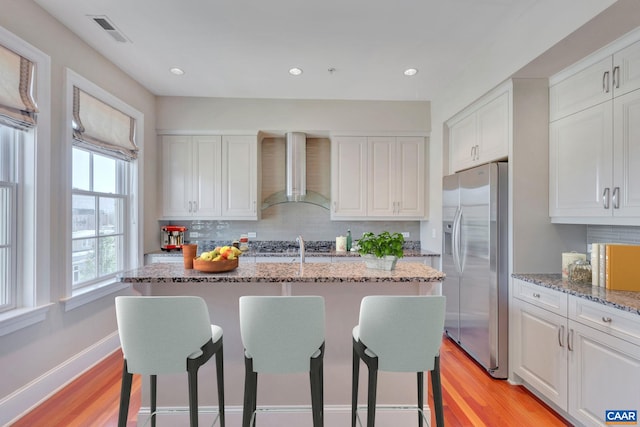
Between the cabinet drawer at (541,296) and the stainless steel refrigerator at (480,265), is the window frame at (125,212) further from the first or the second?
the cabinet drawer at (541,296)

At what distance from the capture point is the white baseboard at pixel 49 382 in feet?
6.48

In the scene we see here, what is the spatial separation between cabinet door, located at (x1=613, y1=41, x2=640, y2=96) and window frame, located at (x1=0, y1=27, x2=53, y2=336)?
149 inches

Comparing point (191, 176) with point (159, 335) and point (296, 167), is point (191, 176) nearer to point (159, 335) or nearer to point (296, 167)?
point (296, 167)

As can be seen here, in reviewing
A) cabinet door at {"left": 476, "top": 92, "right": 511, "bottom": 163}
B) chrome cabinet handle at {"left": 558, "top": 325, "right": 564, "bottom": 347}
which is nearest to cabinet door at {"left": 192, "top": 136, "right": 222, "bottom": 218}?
cabinet door at {"left": 476, "top": 92, "right": 511, "bottom": 163}

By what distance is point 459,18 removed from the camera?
2312 mm

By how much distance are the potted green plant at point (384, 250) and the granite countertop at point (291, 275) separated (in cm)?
5

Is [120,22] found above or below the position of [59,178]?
above

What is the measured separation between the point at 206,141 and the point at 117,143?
1.04m

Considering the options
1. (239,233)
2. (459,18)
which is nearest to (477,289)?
(459,18)

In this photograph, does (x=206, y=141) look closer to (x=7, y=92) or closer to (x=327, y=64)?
(x=327, y=64)

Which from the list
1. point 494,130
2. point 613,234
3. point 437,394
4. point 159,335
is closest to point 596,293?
point 613,234

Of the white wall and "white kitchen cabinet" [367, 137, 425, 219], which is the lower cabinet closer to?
"white kitchen cabinet" [367, 137, 425, 219]

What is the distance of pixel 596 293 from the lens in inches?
71.1

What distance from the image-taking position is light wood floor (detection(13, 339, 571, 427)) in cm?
201
